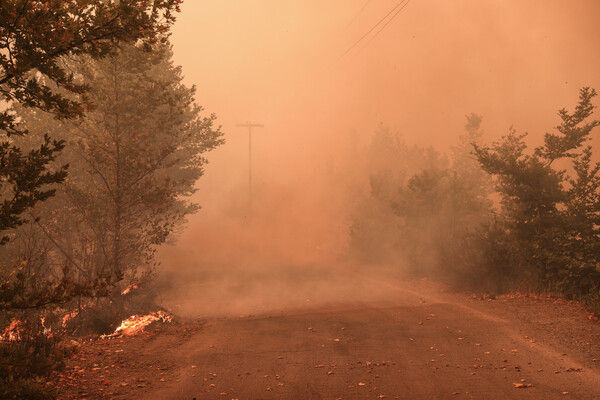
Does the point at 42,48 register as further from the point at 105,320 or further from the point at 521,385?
the point at 105,320

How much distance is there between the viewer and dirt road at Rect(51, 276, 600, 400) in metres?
6.85

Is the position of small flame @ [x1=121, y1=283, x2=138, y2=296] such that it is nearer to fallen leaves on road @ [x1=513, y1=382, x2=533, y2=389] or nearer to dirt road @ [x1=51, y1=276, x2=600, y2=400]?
dirt road @ [x1=51, y1=276, x2=600, y2=400]

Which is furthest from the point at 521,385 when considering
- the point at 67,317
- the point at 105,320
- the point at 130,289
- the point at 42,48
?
the point at 67,317

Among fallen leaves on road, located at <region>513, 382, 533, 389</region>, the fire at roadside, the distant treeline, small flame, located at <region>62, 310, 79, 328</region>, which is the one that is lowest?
small flame, located at <region>62, 310, 79, 328</region>

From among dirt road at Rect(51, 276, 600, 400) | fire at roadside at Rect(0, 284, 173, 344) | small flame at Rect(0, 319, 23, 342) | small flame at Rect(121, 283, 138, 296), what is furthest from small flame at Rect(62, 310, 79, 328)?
small flame at Rect(0, 319, 23, 342)

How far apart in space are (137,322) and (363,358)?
684 centimetres

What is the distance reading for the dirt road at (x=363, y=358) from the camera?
6.85m

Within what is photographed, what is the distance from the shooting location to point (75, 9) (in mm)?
5934

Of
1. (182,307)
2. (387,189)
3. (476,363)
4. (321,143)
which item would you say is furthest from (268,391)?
(321,143)

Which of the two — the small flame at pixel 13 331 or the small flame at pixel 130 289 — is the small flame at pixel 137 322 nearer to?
the small flame at pixel 130 289

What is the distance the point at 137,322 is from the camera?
39.2 ft

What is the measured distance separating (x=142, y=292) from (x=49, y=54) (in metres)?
13.9

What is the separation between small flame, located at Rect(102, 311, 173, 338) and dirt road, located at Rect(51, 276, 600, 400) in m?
1.06

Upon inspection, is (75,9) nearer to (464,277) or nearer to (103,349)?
(103,349)
